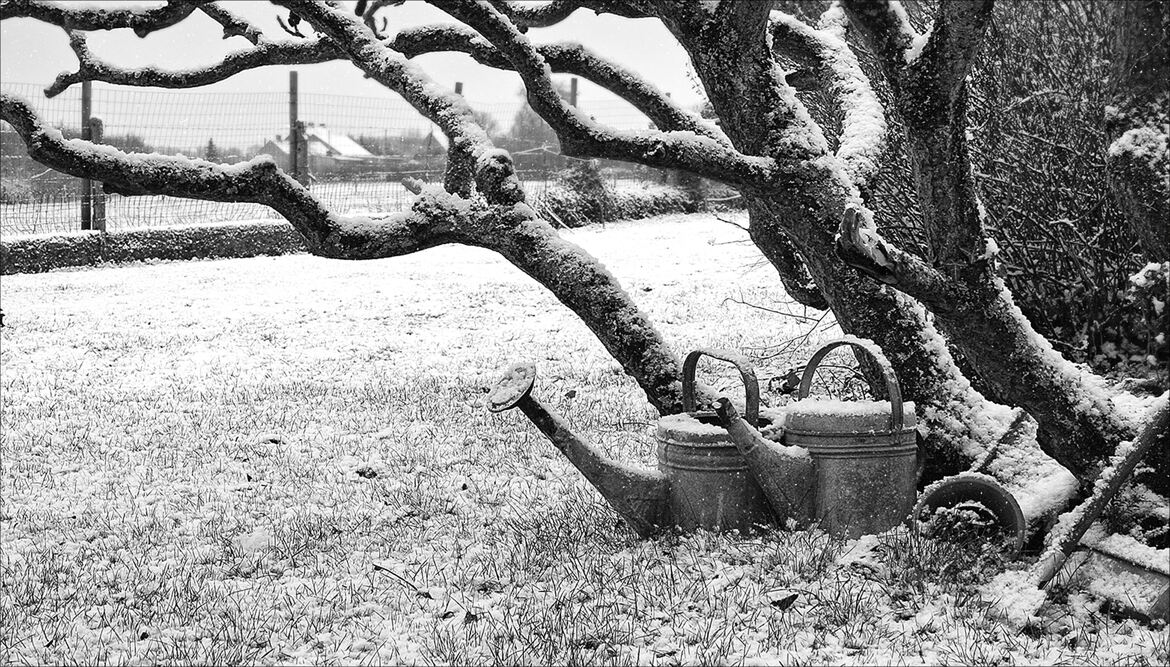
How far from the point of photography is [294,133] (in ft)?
54.3

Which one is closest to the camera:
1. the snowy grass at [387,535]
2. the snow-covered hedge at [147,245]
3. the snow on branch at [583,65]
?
the snowy grass at [387,535]

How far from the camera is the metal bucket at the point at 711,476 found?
3.61m

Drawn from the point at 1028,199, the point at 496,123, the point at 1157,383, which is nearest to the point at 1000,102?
the point at 1028,199

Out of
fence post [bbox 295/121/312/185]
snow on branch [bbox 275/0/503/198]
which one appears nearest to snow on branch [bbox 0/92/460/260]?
snow on branch [bbox 275/0/503/198]

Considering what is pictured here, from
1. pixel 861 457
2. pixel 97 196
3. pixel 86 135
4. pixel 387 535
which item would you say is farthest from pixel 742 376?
pixel 86 135

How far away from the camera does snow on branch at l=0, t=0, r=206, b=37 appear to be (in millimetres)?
5828

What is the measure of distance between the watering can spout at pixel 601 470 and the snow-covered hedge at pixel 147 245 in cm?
1123

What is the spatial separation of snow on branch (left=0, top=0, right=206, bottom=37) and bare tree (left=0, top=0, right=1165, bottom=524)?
1.72 m

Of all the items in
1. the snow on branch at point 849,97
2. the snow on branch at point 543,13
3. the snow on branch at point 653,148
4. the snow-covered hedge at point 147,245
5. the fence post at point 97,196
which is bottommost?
the snow-covered hedge at point 147,245

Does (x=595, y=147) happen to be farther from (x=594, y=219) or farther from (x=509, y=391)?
(x=594, y=219)

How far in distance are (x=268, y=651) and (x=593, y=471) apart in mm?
1140

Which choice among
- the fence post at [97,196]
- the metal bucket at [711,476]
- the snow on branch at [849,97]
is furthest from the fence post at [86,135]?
the metal bucket at [711,476]

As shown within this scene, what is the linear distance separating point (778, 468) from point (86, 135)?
44.7 ft

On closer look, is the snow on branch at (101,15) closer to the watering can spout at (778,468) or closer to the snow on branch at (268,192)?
the snow on branch at (268,192)
